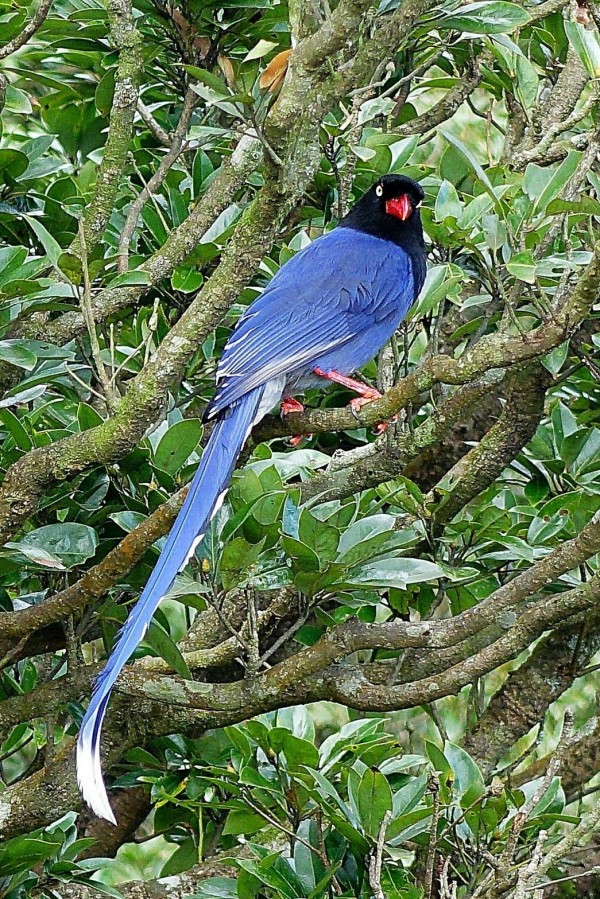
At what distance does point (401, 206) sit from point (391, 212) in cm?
9

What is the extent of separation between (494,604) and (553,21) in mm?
2352

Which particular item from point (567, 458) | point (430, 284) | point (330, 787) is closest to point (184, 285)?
point (430, 284)

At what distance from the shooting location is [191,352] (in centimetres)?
253

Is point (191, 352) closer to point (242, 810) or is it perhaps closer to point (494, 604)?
point (494, 604)

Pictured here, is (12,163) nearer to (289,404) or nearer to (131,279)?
(131,279)

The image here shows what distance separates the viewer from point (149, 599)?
251 centimetres

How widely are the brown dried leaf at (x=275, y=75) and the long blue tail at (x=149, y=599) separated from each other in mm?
888

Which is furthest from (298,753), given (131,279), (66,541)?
(131,279)

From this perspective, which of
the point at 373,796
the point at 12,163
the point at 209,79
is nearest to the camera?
the point at 373,796

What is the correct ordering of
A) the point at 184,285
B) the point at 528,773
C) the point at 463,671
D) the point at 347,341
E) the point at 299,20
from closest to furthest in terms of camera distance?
1. the point at 299,20
2. the point at 463,671
3. the point at 184,285
4. the point at 528,773
5. the point at 347,341

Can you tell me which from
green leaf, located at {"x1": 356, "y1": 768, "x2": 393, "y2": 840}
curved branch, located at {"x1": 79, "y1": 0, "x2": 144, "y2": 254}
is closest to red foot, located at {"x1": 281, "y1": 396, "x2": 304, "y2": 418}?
curved branch, located at {"x1": 79, "y1": 0, "x2": 144, "y2": 254}

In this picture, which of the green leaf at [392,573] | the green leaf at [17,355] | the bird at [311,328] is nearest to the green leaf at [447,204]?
the bird at [311,328]

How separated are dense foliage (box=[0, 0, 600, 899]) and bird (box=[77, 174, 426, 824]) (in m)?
0.08

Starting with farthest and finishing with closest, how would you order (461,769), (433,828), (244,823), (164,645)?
(244,823) → (461,769) → (164,645) → (433,828)
